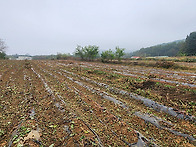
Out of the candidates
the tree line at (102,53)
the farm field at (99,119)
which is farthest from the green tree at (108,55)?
the farm field at (99,119)

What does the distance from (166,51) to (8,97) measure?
8650cm

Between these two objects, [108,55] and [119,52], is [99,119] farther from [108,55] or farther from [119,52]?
[108,55]

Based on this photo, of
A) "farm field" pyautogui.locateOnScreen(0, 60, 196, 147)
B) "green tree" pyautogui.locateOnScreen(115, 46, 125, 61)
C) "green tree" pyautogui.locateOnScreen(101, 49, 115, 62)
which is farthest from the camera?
"green tree" pyautogui.locateOnScreen(101, 49, 115, 62)

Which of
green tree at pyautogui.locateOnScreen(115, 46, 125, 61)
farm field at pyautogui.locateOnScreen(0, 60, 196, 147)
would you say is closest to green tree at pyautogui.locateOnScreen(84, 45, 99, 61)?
green tree at pyautogui.locateOnScreen(115, 46, 125, 61)

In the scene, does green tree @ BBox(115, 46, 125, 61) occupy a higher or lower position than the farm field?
higher

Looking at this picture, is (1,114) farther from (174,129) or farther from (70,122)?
(174,129)

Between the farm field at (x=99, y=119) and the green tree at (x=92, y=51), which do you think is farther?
the green tree at (x=92, y=51)

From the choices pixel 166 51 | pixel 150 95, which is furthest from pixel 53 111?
pixel 166 51

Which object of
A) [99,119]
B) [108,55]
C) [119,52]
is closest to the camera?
[99,119]

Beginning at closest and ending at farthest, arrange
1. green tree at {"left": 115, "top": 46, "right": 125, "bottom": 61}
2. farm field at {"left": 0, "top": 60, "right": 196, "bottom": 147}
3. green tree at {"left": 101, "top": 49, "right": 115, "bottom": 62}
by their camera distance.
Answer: farm field at {"left": 0, "top": 60, "right": 196, "bottom": 147} < green tree at {"left": 115, "top": 46, "right": 125, "bottom": 61} < green tree at {"left": 101, "top": 49, "right": 115, "bottom": 62}

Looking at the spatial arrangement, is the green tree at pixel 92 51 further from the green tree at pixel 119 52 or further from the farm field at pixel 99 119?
the farm field at pixel 99 119

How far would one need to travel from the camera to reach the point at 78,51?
33.8 m

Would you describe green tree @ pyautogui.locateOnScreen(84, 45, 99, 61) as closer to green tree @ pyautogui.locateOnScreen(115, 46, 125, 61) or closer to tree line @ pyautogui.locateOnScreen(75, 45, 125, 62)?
tree line @ pyautogui.locateOnScreen(75, 45, 125, 62)

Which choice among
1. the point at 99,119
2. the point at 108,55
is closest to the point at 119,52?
the point at 108,55
